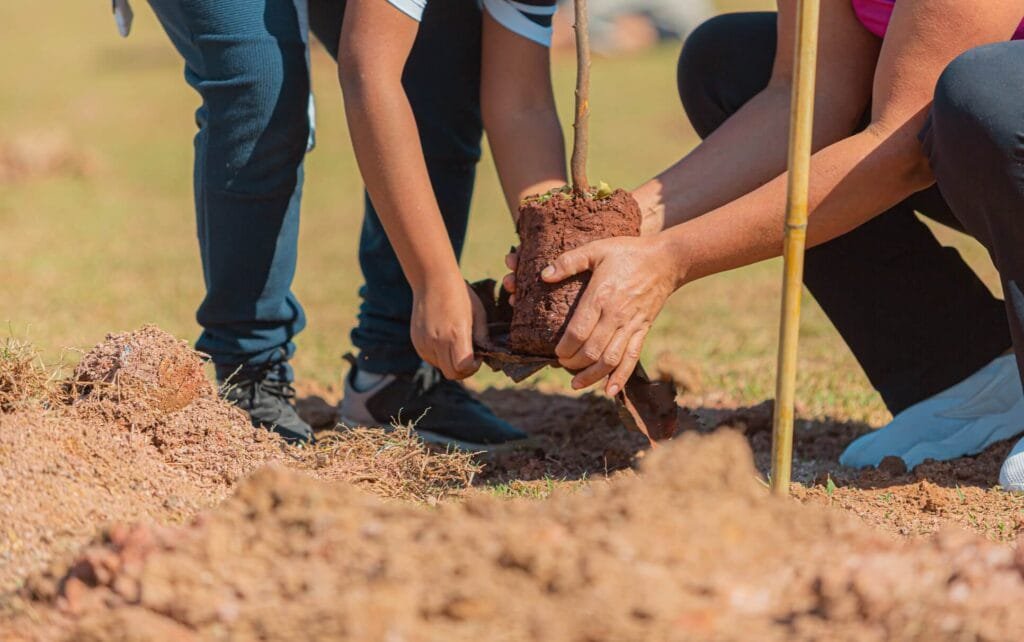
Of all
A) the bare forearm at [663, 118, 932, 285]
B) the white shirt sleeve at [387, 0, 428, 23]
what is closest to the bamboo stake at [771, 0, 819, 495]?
the bare forearm at [663, 118, 932, 285]

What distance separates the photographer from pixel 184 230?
6.70 meters

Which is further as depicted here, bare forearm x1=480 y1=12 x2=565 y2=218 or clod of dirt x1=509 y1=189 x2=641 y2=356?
bare forearm x1=480 y1=12 x2=565 y2=218

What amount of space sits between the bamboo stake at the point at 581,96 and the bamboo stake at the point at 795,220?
0.52 meters

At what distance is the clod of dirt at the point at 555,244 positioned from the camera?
7.62 ft

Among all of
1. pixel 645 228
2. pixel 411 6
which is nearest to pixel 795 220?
pixel 645 228

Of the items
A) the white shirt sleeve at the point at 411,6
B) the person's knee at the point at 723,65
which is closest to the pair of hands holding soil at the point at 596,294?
the white shirt sleeve at the point at 411,6

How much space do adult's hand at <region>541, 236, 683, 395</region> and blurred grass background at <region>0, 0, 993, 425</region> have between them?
1.09 meters

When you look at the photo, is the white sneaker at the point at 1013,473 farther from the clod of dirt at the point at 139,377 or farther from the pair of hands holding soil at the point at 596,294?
the clod of dirt at the point at 139,377

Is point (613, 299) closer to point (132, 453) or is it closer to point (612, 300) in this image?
point (612, 300)

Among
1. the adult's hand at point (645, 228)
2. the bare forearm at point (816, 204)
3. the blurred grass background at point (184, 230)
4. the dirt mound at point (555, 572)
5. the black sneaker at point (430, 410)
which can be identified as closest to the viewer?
the dirt mound at point (555, 572)

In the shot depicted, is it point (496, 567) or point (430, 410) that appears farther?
point (430, 410)

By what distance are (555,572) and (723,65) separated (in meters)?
1.94

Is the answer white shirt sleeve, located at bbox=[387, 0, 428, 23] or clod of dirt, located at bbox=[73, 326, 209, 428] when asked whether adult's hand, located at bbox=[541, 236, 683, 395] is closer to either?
white shirt sleeve, located at bbox=[387, 0, 428, 23]

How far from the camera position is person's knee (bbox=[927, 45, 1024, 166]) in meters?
2.15
